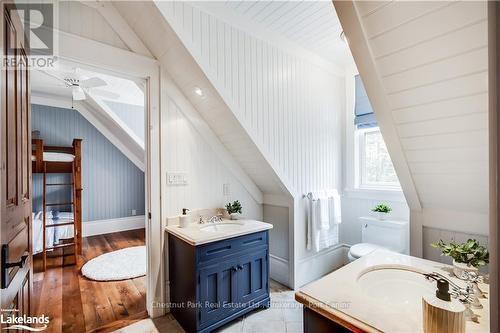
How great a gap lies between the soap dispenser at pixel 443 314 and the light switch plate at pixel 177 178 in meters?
1.93

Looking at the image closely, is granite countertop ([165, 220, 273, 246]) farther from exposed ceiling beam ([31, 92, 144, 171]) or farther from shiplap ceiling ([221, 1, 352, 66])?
exposed ceiling beam ([31, 92, 144, 171])

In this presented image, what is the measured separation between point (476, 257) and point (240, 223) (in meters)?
1.67

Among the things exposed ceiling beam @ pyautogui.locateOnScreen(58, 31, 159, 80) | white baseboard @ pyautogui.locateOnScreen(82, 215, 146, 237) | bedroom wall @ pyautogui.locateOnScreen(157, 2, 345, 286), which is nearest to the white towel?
bedroom wall @ pyautogui.locateOnScreen(157, 2, 345, 286)

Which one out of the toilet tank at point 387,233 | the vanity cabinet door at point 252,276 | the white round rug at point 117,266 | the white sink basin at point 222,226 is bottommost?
the white round rug at point 117,266

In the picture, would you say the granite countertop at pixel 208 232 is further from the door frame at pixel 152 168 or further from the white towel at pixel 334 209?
the white towel at pixel 334 209

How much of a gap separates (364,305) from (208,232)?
1305mm

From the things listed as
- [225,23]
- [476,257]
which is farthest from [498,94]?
[225,23]

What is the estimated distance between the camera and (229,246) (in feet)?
6.42

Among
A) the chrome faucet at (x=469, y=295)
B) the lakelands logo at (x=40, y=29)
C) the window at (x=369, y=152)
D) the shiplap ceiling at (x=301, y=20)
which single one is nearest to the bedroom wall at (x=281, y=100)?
the shiplap ceiling at (x=301, y=20)

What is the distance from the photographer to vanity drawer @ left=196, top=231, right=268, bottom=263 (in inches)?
71.3

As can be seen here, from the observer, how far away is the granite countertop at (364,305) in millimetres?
776

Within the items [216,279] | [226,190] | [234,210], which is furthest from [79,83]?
[216,279]

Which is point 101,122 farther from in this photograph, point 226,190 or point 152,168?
point 226,190

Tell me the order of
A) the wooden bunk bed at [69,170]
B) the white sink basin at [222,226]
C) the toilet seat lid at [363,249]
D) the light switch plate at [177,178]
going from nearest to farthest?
the light switch plate at [177,178]
the white sink basin at [222,226]
the toilet seat lid at [363,249]
the wooden bunk bed at [69,170]
